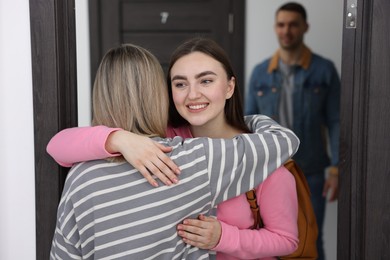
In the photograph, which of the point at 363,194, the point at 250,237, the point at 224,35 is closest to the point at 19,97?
the point at 250,237

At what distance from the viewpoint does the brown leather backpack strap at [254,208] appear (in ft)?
4.44

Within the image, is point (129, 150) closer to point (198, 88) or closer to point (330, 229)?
point (198, 88)

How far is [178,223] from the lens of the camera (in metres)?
1.22

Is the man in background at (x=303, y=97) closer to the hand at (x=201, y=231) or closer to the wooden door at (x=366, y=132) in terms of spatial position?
the wooden door at (x=366, y=132)

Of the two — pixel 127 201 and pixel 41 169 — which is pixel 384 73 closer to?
pixel 127 201

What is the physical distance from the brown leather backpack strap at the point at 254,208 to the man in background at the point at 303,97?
1.51 meters

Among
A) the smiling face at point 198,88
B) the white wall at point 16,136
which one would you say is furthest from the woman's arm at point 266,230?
the white wall at point 16,136

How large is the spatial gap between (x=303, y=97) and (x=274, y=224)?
5.67 feet

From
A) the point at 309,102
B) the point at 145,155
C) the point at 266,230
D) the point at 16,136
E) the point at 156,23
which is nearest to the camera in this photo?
the point at 145,155

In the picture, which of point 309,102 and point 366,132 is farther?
point 309,102

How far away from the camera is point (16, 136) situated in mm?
1472

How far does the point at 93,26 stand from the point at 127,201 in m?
2.20

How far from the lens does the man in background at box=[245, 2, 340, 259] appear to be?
2850 millimetres

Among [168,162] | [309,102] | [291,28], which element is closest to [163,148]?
[168,162]
